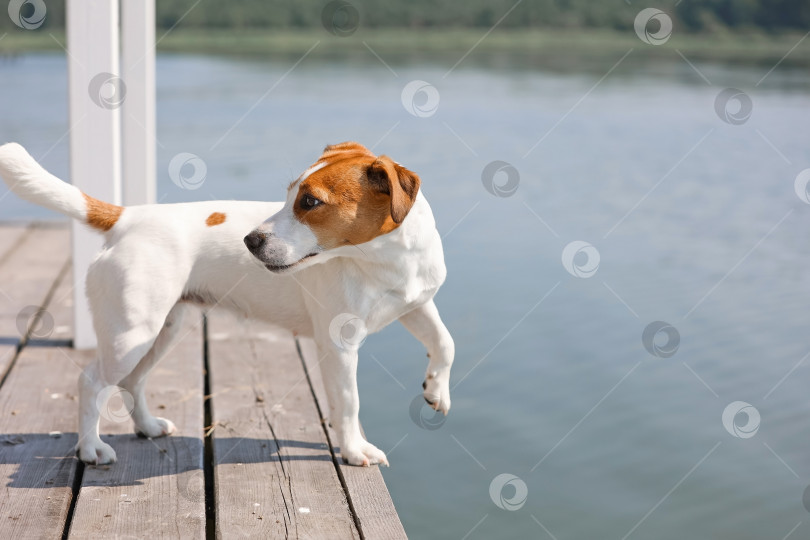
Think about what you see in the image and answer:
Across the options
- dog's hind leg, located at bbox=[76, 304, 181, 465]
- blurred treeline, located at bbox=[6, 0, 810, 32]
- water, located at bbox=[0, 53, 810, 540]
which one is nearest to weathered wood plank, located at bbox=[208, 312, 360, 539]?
dog's hind leg, located at bbox=[76, 304, 181, 465]

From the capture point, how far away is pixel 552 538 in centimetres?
295

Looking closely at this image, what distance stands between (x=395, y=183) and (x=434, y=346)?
67cm

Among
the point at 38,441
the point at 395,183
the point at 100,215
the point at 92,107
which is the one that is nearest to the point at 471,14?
the point at 92,107

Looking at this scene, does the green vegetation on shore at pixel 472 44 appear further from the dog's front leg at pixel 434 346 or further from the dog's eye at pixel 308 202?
the dog's eye at pixel 308 202

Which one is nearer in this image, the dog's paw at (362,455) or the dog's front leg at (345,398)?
the dog's front leg at (345,398)

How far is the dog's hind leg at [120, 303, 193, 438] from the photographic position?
291cm

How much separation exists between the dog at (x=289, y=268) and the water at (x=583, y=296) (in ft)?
2.39

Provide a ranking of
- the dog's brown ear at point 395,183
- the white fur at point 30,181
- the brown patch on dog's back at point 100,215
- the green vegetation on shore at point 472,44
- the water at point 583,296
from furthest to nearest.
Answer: the green vegetation on shore at point 472,44 < the water at point 583,296 < the brown patch on dog's back at point 100,215 < the white fur at point 30,181 < the dog's brown ear at point 395,183

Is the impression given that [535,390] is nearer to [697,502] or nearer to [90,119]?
[697,502]

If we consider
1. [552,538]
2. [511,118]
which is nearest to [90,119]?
[552,538]

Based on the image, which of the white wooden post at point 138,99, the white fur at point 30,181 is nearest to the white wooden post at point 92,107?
the white wooden post at point 138,99

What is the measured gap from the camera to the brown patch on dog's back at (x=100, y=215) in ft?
9.01

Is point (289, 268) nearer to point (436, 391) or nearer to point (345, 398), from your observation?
point (345, 398)

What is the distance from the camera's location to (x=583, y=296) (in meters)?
5.03
